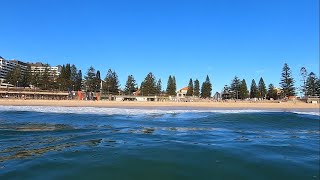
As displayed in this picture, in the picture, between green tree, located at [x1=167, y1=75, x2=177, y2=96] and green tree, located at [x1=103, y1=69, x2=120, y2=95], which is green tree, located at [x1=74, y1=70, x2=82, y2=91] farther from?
green tree, located at [x1=167, y1=75, x2=177, y2=96]

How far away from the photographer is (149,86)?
9150cm

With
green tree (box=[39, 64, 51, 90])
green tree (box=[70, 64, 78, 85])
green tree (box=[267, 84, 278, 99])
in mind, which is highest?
green tree (box=[70, 64, 78, 85])

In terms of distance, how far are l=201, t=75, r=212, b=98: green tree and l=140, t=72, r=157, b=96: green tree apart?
1843 cm

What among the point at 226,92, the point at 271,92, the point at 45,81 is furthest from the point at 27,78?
the point at 271,92

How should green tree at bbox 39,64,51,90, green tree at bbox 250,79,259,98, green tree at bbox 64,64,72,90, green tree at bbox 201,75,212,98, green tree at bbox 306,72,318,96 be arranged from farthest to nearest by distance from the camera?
green tree at bbox 201,75,212,98 < green tree at bbox 250,79,259,98 < green tree at bbox 64,64,72,90 < green tree at bbox 39,64,51,90 < green tree at bbox 306,72,318,96

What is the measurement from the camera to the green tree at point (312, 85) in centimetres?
8219

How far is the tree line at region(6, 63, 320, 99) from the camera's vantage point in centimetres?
8344

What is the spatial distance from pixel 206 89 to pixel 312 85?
31611 mm

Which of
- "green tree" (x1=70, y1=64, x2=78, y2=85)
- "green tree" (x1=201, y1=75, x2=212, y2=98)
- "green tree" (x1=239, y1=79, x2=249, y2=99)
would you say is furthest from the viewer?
"green tree" (x1=201, y1=75, x2=212, y2=98)

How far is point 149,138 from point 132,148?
4.51ft

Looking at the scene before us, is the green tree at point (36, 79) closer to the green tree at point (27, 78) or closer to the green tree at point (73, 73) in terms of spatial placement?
the green tree at point (27, 78)

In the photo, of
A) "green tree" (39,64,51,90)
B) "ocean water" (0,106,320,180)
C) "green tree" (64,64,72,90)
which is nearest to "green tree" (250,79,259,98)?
"green tree" (64,64,72,90)

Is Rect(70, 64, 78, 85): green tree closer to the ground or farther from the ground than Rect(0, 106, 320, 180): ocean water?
farther from the ground

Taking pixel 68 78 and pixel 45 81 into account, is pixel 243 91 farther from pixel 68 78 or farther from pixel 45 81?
pixel 45 81
